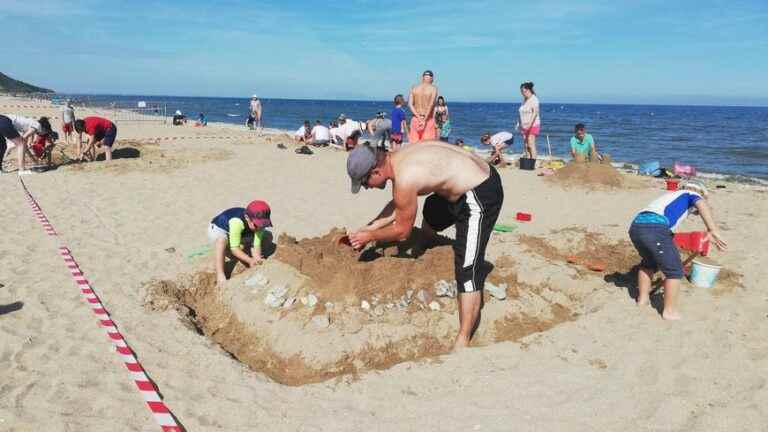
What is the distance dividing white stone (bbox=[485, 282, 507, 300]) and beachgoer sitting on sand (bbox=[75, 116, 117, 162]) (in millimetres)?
10749

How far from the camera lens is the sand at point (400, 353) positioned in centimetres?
322

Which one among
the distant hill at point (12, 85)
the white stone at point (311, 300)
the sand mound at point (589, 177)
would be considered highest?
the distant hill at point (12, 85)

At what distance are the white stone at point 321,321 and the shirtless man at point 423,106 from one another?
5.49 meters

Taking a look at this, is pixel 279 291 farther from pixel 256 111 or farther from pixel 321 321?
pixel 256 111

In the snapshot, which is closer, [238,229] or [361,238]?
[361,238]

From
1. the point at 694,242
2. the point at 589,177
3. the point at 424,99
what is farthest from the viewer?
the point at 589,177

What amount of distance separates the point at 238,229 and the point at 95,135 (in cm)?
898

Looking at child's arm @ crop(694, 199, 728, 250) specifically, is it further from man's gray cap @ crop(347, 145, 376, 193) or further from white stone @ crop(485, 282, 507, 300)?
man's gray cap @ crop(347, 145, 376, 193)

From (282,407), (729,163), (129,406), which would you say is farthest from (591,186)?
(729,163)

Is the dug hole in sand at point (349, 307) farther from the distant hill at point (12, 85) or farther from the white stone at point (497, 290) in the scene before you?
the distant hill at point (12, 85)

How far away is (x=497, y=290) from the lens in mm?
4797

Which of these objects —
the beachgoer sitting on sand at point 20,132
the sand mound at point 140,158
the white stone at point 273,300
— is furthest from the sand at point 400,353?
the sand mound at point 140,158

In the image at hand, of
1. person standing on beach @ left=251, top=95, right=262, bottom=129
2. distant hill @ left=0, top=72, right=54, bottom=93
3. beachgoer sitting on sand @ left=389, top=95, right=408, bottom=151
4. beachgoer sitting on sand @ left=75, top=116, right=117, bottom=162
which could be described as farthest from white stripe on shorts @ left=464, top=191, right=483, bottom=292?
distant hill @ left=0, top=72, right=54, bottom=93

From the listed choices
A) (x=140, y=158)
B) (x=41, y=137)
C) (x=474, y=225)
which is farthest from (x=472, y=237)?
(x=41, y=137)
